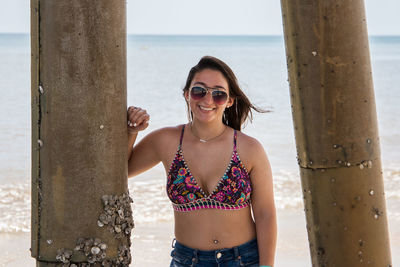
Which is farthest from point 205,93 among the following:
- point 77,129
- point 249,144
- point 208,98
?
point 77,129

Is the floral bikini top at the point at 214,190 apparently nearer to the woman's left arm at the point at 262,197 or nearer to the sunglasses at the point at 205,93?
the woman's left arm at the point at 262,197

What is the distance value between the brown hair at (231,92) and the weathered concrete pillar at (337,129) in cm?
58

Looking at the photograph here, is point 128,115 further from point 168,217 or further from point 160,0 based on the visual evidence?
point 160,0

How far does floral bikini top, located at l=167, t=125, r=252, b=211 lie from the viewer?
3209 mm

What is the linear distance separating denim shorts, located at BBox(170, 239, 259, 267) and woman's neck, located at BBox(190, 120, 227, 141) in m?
0.61

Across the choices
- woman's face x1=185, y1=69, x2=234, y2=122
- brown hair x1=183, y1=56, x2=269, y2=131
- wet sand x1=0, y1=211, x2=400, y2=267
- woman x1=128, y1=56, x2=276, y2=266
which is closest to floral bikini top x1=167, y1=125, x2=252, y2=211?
woman x1=128, y1=56, x2=276, y2=266

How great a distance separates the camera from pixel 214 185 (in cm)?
323

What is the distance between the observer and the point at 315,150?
9.07 feet

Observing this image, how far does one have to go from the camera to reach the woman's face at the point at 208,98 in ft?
10.7

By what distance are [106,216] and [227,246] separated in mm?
961

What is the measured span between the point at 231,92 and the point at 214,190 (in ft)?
1.86

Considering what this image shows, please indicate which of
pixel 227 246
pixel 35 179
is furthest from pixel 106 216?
pixel 227 246

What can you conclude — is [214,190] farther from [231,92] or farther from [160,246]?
[160,246]

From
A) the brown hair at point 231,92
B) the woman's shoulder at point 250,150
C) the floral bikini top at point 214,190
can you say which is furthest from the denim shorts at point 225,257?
the brown hair at point 231,92
